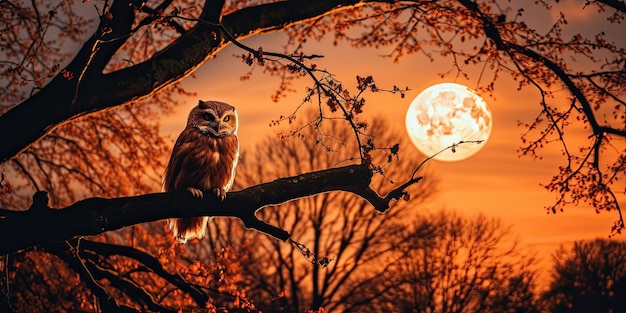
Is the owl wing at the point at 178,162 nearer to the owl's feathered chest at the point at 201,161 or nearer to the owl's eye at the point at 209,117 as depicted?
the owl's feathered chest at the point at 201,161

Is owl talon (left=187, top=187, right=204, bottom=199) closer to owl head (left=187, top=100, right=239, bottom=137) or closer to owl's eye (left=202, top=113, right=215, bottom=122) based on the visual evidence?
owl head (left=187, top=100, right=239, bottom=137)

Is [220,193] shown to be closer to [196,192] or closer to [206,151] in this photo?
[196,192]

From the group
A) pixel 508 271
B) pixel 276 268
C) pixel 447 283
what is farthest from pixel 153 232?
pixel 508 271

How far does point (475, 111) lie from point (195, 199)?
9.35 metres

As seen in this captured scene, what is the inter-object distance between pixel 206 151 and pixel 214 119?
268mm

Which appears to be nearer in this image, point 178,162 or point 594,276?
point 178,162

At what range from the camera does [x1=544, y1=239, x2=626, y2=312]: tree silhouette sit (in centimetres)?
3209

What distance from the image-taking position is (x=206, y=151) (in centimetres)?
603

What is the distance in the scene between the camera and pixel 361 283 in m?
23.7

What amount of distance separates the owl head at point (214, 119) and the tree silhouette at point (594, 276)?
93.4ft

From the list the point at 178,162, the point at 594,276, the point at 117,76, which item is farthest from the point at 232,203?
the point at 594,276

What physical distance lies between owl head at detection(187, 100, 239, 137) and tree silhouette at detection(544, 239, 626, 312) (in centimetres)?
2846

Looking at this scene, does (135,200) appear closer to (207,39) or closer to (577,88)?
(207,39)

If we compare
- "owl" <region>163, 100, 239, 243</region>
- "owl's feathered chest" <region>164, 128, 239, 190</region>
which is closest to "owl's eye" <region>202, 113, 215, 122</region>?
"owl" <region>163, 100, 239, 243</region>
